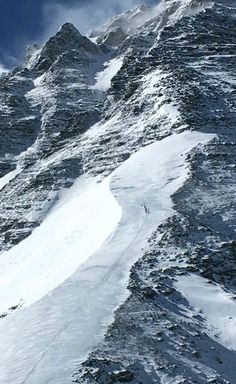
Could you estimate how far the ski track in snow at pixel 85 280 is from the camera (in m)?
17.4

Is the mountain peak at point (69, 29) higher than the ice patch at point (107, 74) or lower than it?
higher

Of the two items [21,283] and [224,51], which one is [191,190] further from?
[224,51]

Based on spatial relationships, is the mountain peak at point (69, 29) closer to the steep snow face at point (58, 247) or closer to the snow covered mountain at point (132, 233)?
the snow covered mountain at point (132, 233)

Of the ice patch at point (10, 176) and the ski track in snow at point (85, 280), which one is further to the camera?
the ice patch at point (10, 176)

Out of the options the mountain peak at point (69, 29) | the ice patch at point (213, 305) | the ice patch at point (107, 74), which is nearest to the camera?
the ice patch at point (213, 305)

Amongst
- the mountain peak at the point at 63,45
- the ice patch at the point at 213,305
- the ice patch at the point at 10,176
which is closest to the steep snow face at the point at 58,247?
the ice patch at the point at 213,305

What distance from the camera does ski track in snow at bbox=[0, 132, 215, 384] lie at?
1741 centimetres

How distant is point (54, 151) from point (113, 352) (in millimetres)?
41751

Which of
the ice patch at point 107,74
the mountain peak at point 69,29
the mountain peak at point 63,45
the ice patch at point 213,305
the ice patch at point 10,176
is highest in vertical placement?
the mountain peak at point 69,29

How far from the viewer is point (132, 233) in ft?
88.7

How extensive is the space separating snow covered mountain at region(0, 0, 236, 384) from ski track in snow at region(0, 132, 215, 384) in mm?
66

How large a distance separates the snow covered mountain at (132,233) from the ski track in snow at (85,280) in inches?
2.6

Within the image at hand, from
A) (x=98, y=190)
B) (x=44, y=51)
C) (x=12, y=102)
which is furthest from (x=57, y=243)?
(x=44, y=51)

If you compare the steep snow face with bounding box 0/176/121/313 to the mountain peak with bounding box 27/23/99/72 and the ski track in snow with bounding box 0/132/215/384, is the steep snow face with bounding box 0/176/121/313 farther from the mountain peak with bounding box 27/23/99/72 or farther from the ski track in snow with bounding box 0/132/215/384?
the mountain peak with bounding box 27/23/99/72
